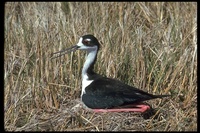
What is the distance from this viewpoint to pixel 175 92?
587 centimetres

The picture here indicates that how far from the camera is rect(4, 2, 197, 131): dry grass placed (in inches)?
213

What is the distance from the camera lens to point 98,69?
20.6 ft

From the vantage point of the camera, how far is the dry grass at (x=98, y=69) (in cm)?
542

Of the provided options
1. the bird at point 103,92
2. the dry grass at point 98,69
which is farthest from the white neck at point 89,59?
the dry grass at point 98,69

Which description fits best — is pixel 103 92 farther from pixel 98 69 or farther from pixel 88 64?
pixel 98 69

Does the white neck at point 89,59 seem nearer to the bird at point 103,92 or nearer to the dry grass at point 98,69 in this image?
the bird at point 103,92

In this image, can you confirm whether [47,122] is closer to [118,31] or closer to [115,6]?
[118,31]

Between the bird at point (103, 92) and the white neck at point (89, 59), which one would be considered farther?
the white neck at point (89, 59)

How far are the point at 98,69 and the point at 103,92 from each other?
0.68 meters

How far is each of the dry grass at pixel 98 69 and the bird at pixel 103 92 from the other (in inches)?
3.7

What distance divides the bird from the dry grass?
0.09m

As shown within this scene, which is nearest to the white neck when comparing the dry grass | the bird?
the bird
